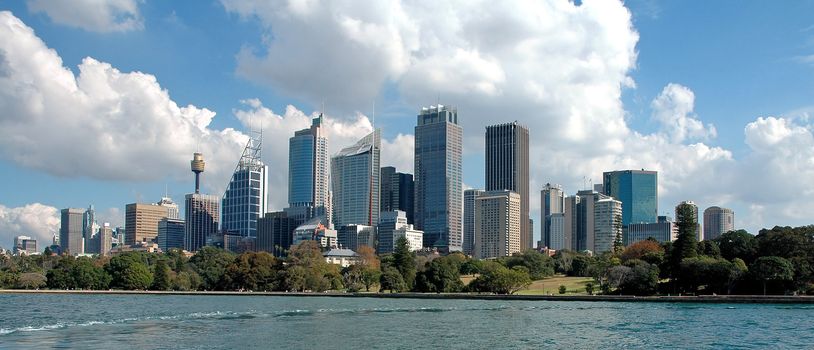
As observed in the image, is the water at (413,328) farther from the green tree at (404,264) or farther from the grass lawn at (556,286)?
the green tree at (404,264)

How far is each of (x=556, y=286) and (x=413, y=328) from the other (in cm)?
8162

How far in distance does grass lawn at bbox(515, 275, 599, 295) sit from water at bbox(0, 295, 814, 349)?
133ft

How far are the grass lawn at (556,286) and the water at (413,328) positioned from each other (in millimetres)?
40584

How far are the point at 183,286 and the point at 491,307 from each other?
8428 centimetres

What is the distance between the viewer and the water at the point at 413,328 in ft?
183

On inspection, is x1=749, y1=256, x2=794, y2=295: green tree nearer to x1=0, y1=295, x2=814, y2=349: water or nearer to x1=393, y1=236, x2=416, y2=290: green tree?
x1=0, y1=295, x2=814, y2=349: water

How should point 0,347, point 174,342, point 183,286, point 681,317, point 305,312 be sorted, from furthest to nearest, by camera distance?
1. point 183,286
2. point 305,312
3. point 681,317
4. point 174,342
5. point 0,347

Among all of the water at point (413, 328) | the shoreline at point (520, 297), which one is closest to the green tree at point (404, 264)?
the shoreline at point (520, 297)

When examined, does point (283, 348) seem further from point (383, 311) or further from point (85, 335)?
point (383, 311)

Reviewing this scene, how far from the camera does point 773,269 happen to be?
10606 centimetres

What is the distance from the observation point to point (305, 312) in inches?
3467

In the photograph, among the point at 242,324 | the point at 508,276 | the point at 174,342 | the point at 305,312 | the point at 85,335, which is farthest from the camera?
the point at 508,276

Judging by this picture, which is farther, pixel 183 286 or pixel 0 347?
pixel 183 286

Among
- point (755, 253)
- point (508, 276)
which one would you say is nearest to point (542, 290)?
point (508, 276)
